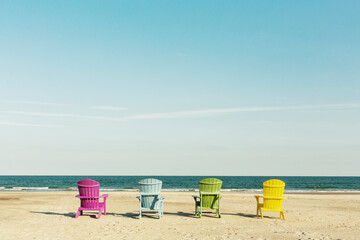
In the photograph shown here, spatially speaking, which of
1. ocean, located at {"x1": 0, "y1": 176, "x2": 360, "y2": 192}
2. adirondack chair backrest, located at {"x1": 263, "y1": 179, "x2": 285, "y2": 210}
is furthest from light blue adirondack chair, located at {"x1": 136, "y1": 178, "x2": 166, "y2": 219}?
ocean, located at {"x1": 0, "y1": 176, "x2": 360, "y2": 192}

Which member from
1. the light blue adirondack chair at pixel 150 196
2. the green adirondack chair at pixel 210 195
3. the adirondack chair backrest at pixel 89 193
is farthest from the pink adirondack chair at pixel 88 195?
the green adirondack chair at pixel 210 195

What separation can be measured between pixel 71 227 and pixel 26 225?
4.62 ft

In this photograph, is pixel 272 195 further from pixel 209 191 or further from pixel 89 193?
pixel 89 193

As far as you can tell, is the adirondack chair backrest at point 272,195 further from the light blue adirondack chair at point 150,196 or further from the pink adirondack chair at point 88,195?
the pink adirondack chair at point 88,195

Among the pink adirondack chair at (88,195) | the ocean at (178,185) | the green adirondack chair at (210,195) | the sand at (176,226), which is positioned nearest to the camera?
the sand at (176,226)

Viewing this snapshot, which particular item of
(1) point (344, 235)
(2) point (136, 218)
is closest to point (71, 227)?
(2) point (136, 218)

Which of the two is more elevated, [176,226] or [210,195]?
[210,195]

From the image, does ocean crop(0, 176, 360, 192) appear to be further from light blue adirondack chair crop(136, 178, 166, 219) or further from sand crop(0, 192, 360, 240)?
light blue adirondack chair crop(136, 178, 166, 219)

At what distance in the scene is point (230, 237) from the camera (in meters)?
7.95

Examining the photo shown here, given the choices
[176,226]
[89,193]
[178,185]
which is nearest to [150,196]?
[176,226]

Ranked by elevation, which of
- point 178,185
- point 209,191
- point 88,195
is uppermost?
point 209,191

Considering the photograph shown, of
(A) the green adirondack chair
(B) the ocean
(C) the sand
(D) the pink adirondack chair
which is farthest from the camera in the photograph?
(B) the ocean

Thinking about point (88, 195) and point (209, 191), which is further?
point (209, 191)

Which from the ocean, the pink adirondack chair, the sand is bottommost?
the ocean
